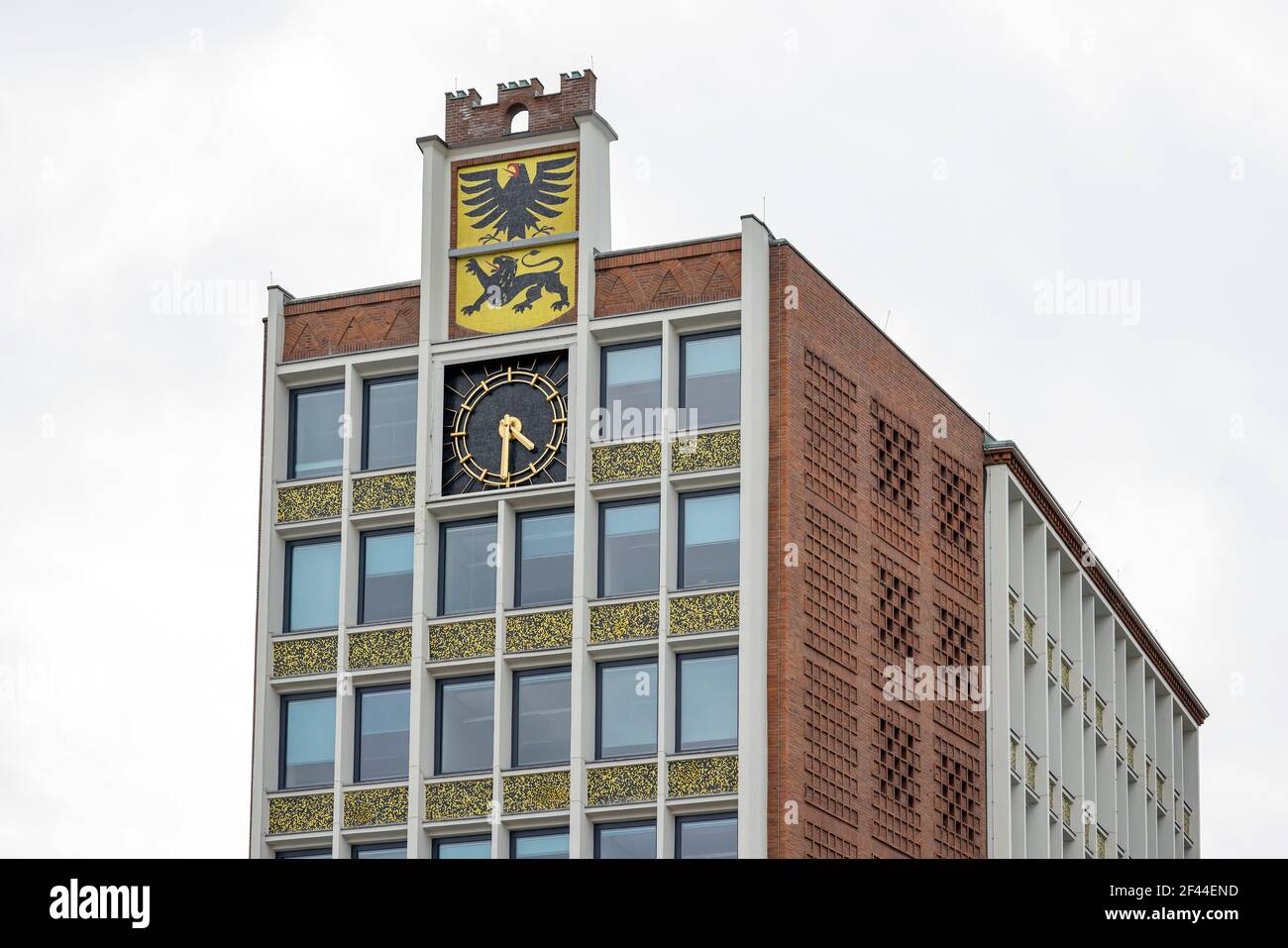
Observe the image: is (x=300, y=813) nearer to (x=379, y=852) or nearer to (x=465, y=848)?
(x=379, y=852)

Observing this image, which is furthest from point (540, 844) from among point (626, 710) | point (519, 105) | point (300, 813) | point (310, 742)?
point (519, 105)

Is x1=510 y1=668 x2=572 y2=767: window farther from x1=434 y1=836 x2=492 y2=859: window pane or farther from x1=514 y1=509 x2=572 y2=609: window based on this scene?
x1=434 y1=836 x2=492 y2=859: window pane

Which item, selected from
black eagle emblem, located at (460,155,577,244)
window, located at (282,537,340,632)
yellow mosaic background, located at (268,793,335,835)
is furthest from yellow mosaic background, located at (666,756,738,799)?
black eagle emblem, located at (460,155,577,244)

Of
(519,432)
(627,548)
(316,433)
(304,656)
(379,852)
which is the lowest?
(379,852)

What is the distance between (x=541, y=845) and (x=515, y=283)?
12.1m

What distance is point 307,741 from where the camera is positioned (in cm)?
6012

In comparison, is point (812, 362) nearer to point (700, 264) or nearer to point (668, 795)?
point (700, 264)

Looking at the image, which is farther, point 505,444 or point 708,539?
point 505,444

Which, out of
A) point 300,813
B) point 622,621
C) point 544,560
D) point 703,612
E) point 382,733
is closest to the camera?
point 703,612

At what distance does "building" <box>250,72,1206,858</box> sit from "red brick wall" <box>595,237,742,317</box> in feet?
0.19

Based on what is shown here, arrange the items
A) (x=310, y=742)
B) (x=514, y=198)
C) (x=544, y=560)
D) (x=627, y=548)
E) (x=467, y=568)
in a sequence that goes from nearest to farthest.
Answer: (x=627, y=548) < (x=544, y=560) < (x=467, y=568) < (x=310, y=742) < (x=514, y=198)

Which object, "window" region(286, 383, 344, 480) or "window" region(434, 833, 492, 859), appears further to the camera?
"window" region(286, 383, 344, 480)

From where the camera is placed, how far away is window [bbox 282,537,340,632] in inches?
2391
